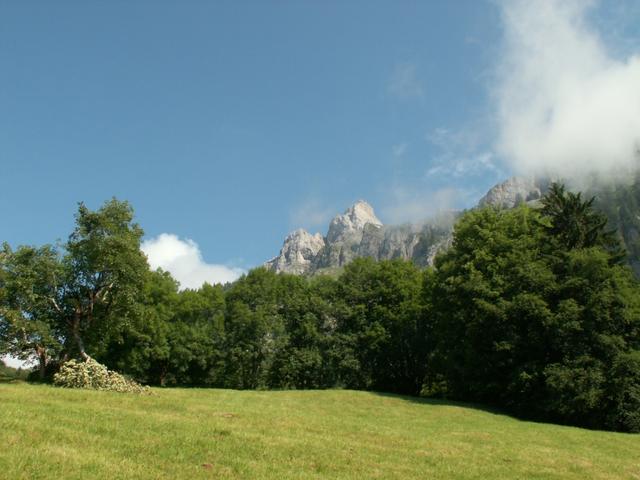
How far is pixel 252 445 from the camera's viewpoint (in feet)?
51.1

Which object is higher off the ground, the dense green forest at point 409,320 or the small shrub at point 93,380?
the dense green forest at point 409,320

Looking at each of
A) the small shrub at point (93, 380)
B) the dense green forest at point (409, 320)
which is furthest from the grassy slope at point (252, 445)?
the dense green forest at point (409, 320)

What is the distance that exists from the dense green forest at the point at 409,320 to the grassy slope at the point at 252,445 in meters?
9.26

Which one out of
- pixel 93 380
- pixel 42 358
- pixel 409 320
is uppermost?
pixel 409 320

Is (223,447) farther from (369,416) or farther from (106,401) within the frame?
(369,416)

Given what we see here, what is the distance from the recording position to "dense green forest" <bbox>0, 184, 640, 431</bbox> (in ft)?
120

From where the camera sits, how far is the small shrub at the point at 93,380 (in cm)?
2781

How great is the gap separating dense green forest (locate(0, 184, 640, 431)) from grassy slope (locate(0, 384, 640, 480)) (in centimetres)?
926

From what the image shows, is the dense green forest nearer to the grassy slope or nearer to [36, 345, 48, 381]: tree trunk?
[36, 345, 48, 381]: tree trunk

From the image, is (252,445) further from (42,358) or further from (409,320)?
(409,320)

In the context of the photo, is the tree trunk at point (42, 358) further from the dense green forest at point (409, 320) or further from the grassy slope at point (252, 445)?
the grassy slope at point (252, 445)

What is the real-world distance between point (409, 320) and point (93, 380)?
123 ft

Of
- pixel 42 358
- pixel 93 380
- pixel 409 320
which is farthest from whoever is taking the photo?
pixel 409 320

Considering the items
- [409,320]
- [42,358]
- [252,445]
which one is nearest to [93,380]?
[42,358]
